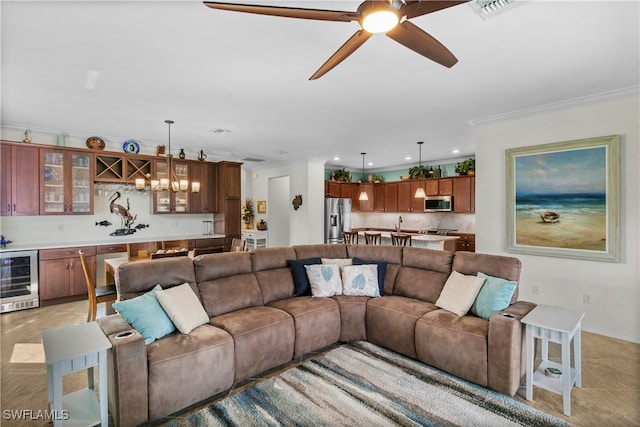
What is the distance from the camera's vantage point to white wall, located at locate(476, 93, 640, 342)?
338 cm

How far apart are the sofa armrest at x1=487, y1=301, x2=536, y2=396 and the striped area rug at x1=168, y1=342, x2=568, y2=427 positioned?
A: 0.10m

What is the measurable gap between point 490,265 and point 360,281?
1.29 meters

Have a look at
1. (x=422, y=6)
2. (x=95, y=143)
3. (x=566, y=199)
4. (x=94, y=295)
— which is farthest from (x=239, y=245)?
(x=566, y=199)

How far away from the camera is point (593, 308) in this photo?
3582mm

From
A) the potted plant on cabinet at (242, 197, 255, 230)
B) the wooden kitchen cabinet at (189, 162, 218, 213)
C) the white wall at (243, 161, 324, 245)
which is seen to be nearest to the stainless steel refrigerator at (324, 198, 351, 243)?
the white wall at (243, 161, 324, 245)

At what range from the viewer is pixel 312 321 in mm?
2971

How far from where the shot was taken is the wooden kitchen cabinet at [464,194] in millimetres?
7100

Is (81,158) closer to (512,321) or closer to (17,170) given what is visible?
(17,170)

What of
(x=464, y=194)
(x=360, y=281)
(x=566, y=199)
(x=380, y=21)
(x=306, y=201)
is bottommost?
(x=360, y=281)

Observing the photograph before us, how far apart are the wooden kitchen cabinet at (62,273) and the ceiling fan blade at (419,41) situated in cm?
520

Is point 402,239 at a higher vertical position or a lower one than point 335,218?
lower

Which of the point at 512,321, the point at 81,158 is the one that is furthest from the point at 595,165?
the point at 81,158

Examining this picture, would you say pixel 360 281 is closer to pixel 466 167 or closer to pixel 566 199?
pixel 566 199

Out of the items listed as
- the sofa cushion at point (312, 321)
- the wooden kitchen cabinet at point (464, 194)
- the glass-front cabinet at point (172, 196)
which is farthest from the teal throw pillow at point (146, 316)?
the wooden kitchen cabinet at point (464, 194)
